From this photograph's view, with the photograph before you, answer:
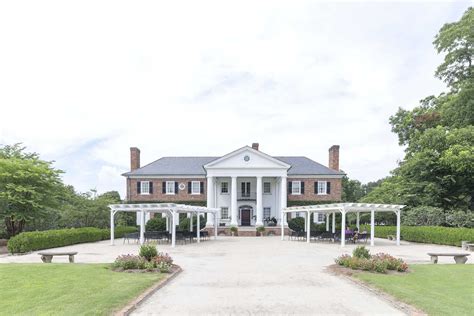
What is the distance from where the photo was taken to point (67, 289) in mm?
8812

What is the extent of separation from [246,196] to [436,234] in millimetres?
21089

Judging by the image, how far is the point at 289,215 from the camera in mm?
41875

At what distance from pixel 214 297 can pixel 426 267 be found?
8.26 metres

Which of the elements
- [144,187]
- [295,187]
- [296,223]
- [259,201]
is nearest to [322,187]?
[295,187]

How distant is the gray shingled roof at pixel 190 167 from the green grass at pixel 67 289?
31841 millimetres

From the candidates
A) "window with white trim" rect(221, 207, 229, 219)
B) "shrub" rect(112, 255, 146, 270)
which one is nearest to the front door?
"window with white trim" rect(221, 207, 229, 219)

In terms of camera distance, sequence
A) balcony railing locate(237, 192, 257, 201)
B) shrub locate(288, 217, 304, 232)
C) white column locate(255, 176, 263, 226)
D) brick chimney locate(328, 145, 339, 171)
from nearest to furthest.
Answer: shrub locate(288, 217, 304, 232) → white column locate(255, 176, 263, 226) → balcony railing locate(237, 192, 257, 201) → brick chimney locate(328, 145, 339, 171)

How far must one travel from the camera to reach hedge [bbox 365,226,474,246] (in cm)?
2314

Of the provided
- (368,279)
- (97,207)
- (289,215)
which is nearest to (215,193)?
(289,215)

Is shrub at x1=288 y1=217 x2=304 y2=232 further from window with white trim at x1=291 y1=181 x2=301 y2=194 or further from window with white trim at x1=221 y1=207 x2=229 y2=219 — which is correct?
window with white trim at x1=221 y1=207 x2=229 y2=219

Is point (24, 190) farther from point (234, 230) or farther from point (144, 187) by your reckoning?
point (144, 187)

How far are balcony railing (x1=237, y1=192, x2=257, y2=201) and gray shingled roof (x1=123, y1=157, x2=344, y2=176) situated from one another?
443 cm

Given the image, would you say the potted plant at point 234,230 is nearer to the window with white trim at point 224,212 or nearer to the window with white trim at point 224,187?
the window with white trim at point 224,212

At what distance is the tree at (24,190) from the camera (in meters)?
23.6
